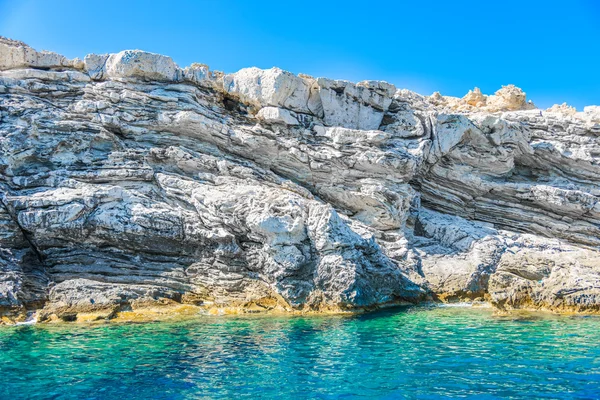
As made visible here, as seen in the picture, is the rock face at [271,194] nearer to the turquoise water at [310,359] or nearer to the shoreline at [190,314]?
the shoreline at [190,314]

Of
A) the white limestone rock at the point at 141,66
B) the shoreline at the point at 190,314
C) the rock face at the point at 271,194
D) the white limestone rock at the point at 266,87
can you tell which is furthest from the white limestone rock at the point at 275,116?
the shoreline at the point at 190,314

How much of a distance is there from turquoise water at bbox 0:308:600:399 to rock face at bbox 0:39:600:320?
3615mm

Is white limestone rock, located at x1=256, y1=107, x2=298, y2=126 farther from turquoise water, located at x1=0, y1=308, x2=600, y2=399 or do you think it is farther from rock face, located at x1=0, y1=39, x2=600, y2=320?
turquoise water, located at x1=0, y1=308, x2=600, y2=399

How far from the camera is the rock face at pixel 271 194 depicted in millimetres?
22906

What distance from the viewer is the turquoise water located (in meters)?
11.3

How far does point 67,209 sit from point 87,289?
13.8ft

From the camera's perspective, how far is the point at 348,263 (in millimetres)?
22641

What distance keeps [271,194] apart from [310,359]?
11874 millimetres

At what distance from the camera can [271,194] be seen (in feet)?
80.8

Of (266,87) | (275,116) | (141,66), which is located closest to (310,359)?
(275,116)

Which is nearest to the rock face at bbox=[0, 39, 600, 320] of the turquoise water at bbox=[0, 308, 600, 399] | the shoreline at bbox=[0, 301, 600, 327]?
the shoreline at bbox=[0, 301, 600, 327]

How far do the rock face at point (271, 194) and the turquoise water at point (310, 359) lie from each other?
11.9ft

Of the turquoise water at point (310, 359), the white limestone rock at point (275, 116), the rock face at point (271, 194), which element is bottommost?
the turquoise water at point (310, 359)

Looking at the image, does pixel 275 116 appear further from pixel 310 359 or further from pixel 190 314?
pixel 310 359
